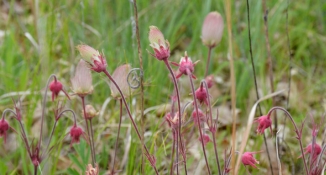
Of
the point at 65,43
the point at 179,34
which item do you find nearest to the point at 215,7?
the point at 179,34

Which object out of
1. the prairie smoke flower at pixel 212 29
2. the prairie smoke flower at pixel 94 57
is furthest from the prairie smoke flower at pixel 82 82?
the prairie smoke flower at pixel 212 29

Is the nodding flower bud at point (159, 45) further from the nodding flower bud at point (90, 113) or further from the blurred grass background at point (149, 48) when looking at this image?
the blurred grass background at point (149, 48)

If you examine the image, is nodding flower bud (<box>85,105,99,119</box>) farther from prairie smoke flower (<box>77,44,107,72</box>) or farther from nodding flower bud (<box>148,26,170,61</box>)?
nodding flower bud (<box>148,26,170,61</box>)

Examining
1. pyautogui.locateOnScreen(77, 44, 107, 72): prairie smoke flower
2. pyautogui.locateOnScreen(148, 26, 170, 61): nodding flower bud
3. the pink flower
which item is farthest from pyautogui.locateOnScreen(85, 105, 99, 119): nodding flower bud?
the pink flower

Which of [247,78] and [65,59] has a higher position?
[65,59]

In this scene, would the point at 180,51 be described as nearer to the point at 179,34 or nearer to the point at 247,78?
the point at 179,34

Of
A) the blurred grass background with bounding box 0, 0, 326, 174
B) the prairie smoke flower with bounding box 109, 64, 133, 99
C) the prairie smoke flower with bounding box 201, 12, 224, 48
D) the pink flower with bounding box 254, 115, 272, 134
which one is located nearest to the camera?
the pink flower with bounding box 254, 115, 272, 134

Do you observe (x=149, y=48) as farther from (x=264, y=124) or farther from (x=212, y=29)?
(x=264, y=124)
